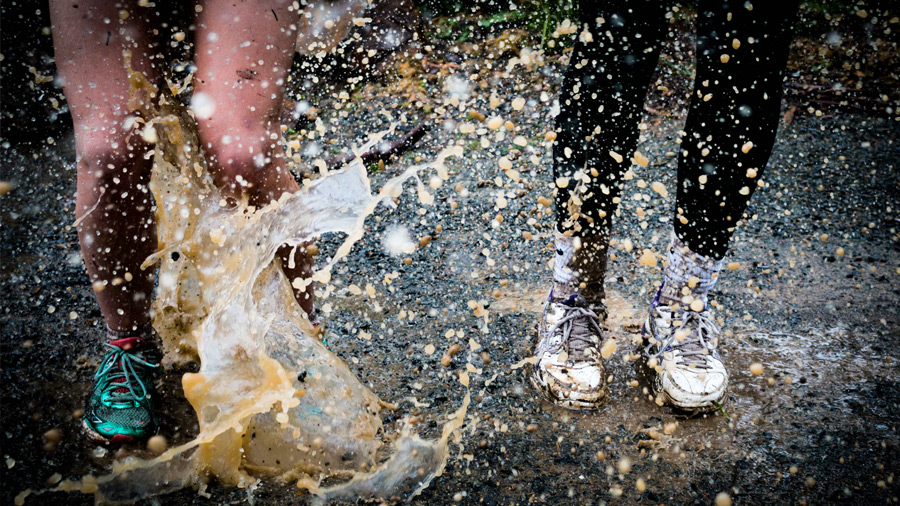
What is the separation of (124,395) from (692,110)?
1.65 metres

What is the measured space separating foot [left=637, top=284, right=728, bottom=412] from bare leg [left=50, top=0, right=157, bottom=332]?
1.44 metres

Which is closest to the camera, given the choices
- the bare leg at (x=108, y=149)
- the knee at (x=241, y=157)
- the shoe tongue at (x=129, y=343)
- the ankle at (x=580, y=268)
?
the bare leg at (x=108, y=149)

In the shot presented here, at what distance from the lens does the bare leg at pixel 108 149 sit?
138cm

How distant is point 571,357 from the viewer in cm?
178

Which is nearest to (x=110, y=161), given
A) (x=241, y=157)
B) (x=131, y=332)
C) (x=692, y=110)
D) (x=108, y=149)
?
(x=108, y=149)

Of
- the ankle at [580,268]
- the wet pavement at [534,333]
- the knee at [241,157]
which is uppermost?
the knee at [241,157]

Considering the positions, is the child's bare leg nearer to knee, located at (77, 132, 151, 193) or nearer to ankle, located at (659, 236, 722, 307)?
knee, located at (77, 132, 151, 193)

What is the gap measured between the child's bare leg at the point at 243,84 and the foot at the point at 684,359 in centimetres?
119

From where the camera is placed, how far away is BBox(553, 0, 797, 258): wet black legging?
1.46m

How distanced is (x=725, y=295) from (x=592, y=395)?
857 mm

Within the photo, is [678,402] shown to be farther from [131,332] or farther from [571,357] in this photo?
[131,332]

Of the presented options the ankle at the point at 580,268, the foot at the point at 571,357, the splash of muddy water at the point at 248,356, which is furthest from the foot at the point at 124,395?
the ankle at the point at 580,268

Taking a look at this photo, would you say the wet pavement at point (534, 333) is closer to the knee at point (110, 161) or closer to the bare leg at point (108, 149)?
the bare leg at point (108, 149)

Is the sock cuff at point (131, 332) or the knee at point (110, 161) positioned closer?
the knee at point (110, 161)
